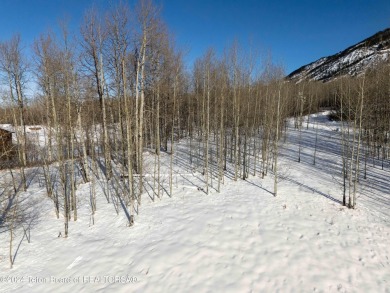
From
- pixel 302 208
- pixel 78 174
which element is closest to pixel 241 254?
pixel 302 208

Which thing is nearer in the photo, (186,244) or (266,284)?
(266,284)

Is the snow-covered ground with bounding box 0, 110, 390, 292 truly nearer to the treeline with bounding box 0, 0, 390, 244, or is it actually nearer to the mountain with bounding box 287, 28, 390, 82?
the treeline with bounding box 0, 0, 390, 244

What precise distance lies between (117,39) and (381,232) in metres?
16.7

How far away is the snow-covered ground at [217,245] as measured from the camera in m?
7.28

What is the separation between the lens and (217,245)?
9.01 m

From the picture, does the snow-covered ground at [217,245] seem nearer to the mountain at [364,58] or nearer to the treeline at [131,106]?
the treeline at [131,106]

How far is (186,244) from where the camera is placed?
9.16 meters

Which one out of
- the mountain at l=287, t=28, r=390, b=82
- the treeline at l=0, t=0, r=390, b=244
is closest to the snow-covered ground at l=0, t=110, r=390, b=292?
the treeline at l=0, t=0, r=390, b=244

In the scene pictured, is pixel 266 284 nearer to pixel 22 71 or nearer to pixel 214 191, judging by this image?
pixel 214 191

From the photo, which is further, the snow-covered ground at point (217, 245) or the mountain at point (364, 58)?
the mountain at point (364, 58)

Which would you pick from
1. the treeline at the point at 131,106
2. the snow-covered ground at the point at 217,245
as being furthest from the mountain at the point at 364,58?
the snow-covered ground at the point at 217,245

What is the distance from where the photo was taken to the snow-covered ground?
7.28 m

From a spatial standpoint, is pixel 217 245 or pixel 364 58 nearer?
pixel 217 245

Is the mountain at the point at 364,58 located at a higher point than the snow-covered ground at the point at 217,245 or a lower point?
higher
